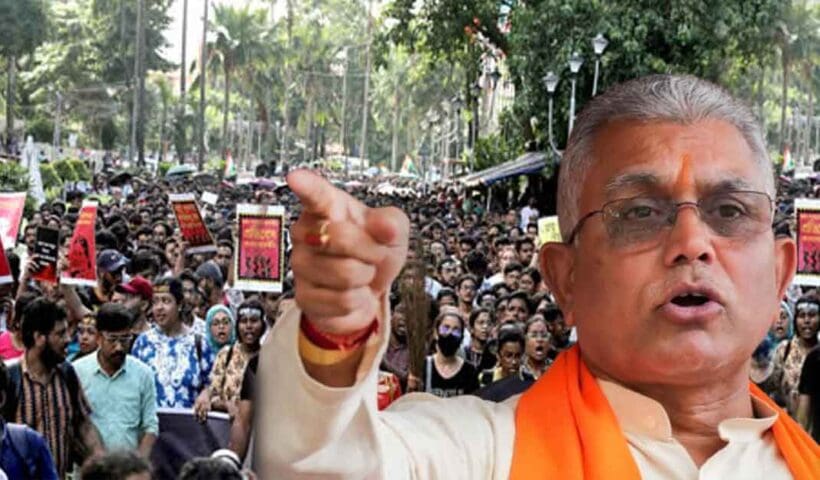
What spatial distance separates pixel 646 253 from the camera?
7.63 feet

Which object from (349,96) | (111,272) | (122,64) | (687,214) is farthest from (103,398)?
(349,96)

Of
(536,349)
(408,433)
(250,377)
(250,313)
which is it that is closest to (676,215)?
(408,433)

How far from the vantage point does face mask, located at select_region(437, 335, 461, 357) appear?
7371 millimetres

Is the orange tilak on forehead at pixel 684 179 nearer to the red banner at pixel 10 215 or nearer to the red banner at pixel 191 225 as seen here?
the red banner at pixel 10 215

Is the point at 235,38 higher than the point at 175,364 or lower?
higher

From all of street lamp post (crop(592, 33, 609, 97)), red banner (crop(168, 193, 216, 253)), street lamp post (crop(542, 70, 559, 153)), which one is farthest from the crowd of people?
street lamp post (crop(542, 70, 559, 153))

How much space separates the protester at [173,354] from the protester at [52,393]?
1.22 metres

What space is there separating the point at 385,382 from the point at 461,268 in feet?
27.1

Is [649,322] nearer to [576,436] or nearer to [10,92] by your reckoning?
[576,436]

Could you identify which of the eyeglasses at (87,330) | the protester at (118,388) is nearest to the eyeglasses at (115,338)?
the protester at (118,388)

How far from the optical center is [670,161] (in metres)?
2.41

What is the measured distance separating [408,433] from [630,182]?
55cm

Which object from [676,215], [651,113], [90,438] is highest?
[651,113]

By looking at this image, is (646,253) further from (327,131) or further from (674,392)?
(327,131)
